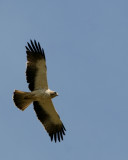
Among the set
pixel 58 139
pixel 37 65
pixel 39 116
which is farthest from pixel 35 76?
pixel 58 139

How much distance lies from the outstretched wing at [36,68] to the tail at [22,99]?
18.0 inches

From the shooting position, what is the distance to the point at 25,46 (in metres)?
16.1

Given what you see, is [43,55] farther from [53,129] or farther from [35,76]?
[53,129]

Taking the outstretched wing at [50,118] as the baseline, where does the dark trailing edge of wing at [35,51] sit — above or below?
above

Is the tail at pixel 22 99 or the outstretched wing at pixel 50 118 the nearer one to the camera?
the tail at pixel 22 99

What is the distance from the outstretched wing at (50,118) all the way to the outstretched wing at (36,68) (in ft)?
2.43

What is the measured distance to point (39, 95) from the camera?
1569cm

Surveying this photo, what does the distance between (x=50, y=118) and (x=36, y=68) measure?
6.90 feet

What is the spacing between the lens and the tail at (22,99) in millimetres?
15562

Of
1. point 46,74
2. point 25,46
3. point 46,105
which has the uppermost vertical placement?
point 25,46

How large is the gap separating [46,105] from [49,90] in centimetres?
79

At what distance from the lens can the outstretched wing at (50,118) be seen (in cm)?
1634

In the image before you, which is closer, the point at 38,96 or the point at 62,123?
the point at 38,96

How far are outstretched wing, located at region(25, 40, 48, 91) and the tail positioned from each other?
0.46m
